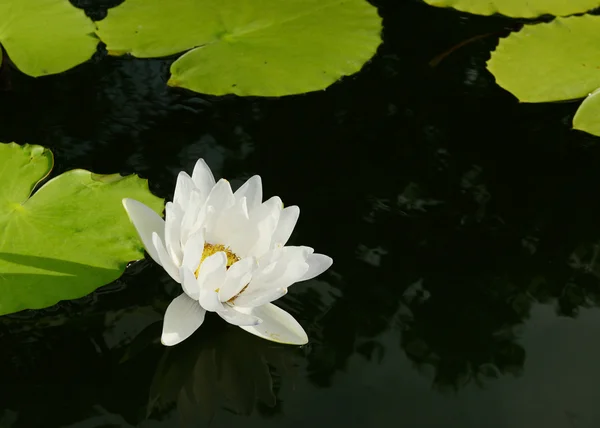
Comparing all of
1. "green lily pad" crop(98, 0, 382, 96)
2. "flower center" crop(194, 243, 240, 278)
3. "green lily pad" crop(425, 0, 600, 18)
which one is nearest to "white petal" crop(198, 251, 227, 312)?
"flower center" crop(194, 243, 240, 278)

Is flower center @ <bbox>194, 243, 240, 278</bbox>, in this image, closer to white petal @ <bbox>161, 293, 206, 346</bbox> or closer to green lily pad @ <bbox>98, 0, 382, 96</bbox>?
white petal @ <bbox>161, 293, 206, 346</bbox>

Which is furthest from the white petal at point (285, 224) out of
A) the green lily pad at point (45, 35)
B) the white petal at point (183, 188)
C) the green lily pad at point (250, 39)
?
the green lily pad at point (45, 35)

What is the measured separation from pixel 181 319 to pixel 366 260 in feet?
1.87

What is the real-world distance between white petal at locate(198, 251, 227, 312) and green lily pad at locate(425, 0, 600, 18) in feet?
5.98

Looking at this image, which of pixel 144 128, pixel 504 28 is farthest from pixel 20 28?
pixel 504 28

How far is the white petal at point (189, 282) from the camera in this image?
4.92 ft

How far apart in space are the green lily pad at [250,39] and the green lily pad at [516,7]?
0.38m

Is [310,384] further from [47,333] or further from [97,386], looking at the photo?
[47,333]

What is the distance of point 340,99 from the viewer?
247 centimetres

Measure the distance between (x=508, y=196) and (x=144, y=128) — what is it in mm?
1190

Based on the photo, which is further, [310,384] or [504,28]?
[504,28]

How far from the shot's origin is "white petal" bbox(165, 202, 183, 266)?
61.0 inches

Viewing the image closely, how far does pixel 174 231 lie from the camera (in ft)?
5.16

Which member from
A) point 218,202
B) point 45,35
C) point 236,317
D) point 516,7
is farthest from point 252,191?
point 516,7
